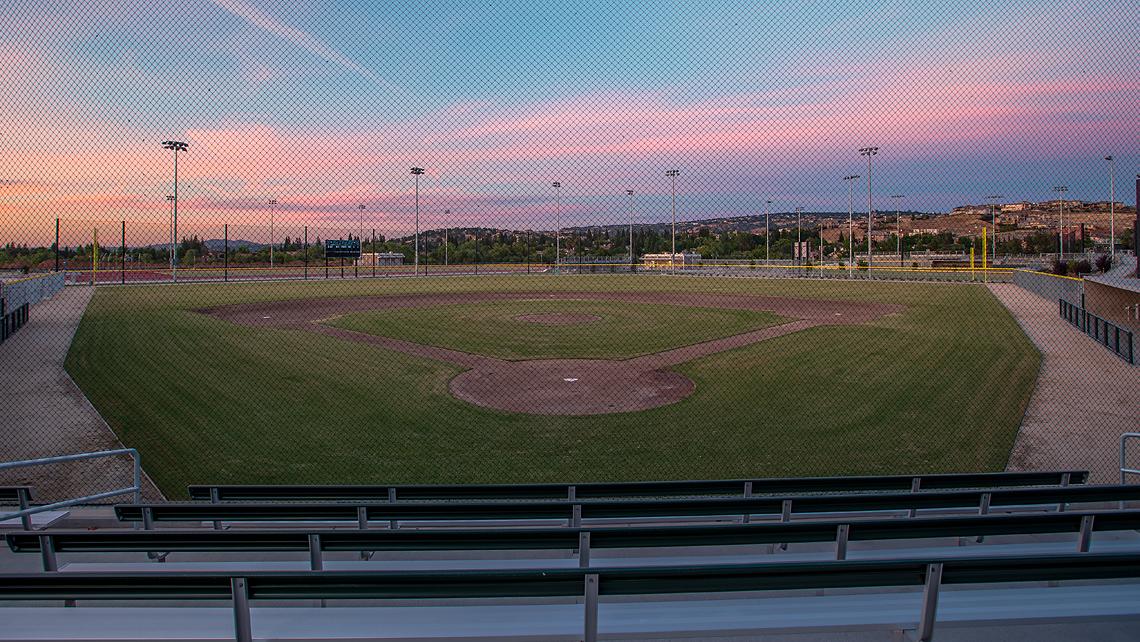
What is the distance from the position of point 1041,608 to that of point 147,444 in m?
9.41

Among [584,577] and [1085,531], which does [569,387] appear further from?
[584,577]

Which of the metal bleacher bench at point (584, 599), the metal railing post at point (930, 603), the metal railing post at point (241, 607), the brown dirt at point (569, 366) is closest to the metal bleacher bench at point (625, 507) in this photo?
the metal bleacher bench at point (584, 599)

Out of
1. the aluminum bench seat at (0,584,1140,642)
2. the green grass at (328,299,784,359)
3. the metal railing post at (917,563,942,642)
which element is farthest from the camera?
the green grass at (328,299,784,359)

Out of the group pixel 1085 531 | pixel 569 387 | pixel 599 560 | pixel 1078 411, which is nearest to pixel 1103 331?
pixel 1078 411

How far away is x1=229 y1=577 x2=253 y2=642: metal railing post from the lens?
289 centimetres

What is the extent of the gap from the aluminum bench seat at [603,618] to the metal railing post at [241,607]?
17cm

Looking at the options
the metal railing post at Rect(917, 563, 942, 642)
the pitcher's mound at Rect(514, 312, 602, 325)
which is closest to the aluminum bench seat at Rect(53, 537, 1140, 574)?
the metal railing post at Rect(917, 563, 942, 642)

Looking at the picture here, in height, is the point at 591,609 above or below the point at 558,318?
below

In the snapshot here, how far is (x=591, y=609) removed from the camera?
2.93 metres

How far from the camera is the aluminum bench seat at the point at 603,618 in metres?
3.13

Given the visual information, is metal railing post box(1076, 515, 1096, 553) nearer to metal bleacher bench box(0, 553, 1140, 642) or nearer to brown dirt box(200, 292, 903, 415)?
metal bleacher bench box(0, 553, 1140, 642)

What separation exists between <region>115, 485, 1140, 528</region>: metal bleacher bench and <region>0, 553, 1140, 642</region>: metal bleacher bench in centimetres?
77

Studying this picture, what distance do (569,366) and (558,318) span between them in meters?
9.60

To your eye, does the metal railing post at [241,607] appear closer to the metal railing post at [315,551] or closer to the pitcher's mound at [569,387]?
the metal railing post at [315,551]
